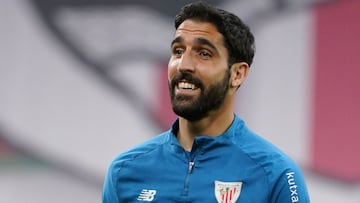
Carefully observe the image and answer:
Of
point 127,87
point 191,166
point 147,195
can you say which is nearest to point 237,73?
point 191,166

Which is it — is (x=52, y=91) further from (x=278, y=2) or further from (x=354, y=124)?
(x=354, y=124)

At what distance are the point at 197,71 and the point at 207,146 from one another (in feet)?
0.59

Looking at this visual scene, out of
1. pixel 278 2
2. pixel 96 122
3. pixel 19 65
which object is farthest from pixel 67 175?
pixel 278 2

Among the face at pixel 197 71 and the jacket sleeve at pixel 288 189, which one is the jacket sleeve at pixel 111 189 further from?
the jacket sleeve at pixel 288 189

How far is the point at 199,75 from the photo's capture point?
2.11 m

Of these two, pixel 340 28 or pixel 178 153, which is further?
pixel 340 28

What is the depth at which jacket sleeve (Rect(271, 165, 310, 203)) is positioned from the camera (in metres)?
2.10

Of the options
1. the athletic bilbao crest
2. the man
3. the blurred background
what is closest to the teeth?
the man

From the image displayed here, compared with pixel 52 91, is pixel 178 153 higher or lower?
lower

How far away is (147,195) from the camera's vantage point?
2.18 m

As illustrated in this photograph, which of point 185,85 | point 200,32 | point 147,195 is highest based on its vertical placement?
point 200,32

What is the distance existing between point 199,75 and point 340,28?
2189 millimetres

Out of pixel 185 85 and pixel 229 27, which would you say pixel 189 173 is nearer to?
pixel 185 85

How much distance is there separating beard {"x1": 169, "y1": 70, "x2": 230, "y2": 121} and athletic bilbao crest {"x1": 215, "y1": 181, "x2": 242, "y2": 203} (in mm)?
164
